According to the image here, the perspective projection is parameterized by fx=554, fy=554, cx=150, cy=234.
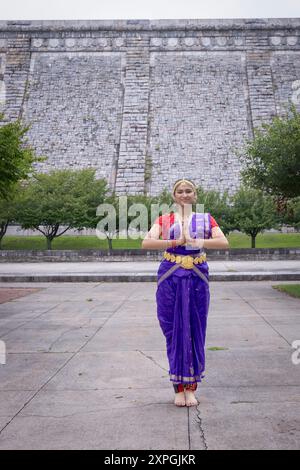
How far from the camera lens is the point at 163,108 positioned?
5041cm

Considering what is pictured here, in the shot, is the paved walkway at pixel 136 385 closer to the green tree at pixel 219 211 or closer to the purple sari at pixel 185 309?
the purple sari at pixel 185 309

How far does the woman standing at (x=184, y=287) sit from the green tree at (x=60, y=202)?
93.4 feet

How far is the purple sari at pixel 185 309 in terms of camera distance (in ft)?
16.4

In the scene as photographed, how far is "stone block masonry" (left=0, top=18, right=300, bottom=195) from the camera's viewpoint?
4672 cm

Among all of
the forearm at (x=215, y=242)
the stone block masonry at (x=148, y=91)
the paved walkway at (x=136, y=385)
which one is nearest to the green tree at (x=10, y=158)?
the paved walkway at (x=136, y=385)

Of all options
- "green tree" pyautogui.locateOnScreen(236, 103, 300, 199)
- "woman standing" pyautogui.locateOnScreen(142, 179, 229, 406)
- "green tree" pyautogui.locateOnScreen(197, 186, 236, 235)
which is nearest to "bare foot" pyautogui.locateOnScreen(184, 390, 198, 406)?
"woman standing" pyautogui.locateOnScreen(142, 179, 229, 406)

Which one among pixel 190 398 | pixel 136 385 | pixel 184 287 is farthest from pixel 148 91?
pixel 190 398

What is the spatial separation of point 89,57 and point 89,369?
5237 centimetres

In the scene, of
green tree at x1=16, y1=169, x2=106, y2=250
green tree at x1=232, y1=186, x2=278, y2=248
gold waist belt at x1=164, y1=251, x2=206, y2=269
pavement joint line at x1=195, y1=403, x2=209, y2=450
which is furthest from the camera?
green tree at x1=16, y1=169, x2=106, y2=250

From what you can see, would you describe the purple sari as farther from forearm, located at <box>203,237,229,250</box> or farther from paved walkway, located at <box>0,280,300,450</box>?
paved walkway, located at <box>0,280,300,450</box>

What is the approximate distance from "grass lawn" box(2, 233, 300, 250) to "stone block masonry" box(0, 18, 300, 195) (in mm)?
7092
